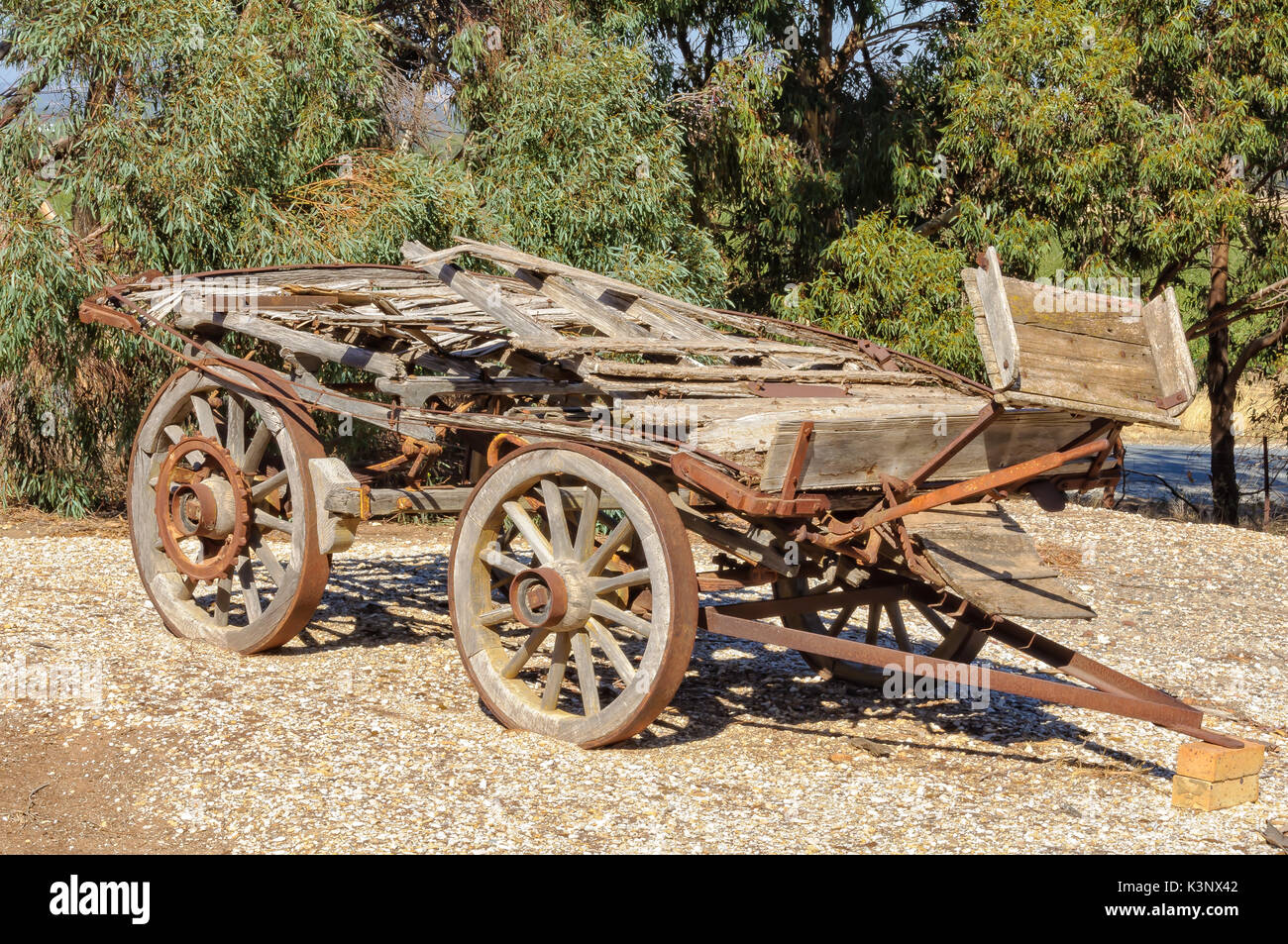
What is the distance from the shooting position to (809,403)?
4.99 m

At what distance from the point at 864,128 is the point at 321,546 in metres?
9.97

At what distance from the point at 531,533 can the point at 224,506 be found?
6.65 ft

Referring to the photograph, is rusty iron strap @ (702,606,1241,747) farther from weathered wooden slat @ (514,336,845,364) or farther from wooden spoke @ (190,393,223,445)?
wooden spoke @ (190,393,223,445)

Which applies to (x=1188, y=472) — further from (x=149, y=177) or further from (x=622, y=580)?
(x=622, y=580)

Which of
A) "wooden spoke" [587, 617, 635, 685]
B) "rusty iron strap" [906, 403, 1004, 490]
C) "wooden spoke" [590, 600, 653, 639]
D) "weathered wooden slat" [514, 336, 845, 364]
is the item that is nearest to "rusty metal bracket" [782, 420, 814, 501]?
"rusty iron strap" [906, 403, 1004, 490]

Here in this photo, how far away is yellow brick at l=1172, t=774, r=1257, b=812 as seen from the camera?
4.58 meters

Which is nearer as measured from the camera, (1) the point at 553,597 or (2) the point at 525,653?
(1) the point at 553,597

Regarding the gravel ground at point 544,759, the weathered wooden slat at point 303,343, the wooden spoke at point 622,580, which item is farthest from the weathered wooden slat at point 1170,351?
the weathered wooden slat at point 303,343

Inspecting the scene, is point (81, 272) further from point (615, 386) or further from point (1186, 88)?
point (1186, 88)

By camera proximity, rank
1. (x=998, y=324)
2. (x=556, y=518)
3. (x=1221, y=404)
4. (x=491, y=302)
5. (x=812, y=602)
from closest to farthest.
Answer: (x=998, y=324) < (x=556, y=518) < (x=812, y=602) < (x=491, y=302) < (x=1221, y=404)

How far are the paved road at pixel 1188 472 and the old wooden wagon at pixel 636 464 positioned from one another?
15145 mm

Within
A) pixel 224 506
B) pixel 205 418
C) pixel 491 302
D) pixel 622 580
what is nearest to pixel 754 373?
pixel 622 580

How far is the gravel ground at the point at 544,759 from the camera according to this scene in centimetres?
431

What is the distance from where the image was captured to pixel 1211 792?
15.0ft
